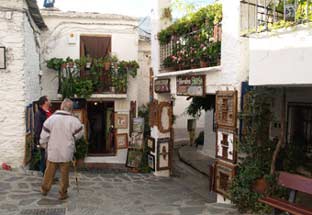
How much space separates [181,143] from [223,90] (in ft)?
40.8

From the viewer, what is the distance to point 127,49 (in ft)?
43.8

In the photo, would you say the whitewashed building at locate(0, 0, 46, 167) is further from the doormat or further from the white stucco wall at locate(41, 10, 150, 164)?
the doormat

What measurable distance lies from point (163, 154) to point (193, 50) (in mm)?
3824

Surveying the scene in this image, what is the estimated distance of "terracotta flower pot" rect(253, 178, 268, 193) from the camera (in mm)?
6003

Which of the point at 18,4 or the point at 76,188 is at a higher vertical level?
the point at 18,4

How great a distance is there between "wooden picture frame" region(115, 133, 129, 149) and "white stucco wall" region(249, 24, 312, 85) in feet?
26.7

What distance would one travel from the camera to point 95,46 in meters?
13.2

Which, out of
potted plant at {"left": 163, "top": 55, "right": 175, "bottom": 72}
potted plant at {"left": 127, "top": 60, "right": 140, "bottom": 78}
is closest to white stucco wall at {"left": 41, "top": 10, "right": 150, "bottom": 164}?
potted plant at {"left": 127, "top": 60, "right": 140, "bottom": 78}

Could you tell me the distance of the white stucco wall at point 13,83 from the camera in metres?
9.09

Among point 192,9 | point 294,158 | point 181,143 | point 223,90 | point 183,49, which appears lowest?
point 181,143

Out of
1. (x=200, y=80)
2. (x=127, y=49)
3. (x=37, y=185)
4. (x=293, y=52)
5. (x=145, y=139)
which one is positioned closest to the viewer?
(x=293, y=52)

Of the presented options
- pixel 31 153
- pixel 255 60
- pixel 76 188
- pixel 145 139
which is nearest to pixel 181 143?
pixel 145 139

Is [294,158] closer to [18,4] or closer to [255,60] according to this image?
[255,60]

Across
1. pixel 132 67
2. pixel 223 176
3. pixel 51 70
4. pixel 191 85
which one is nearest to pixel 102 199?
pixel 223 176
